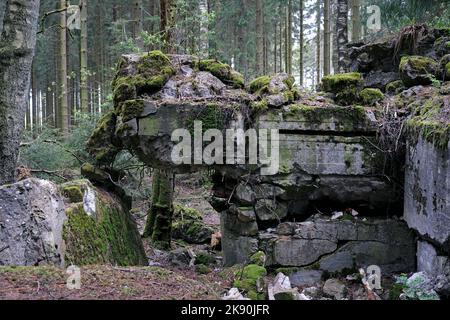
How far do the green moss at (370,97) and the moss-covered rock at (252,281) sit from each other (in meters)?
3.10

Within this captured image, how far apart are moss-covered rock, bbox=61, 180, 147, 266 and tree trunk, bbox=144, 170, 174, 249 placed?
2.11 metres

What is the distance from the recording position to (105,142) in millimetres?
7457

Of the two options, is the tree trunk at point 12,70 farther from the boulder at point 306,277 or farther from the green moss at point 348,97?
the green moss at point 348,97

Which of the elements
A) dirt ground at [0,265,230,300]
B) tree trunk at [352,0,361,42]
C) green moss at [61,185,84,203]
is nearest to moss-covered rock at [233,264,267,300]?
dirt ground at [0,265,230,300]

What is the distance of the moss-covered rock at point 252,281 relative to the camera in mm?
4777

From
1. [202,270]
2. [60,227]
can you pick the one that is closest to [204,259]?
[202,270]

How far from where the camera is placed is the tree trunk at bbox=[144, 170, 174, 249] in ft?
31.5

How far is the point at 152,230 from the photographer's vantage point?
9.95 meters

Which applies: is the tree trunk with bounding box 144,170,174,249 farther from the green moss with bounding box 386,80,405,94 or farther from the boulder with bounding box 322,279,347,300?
the green moss with bounding box 386,80,405,94
